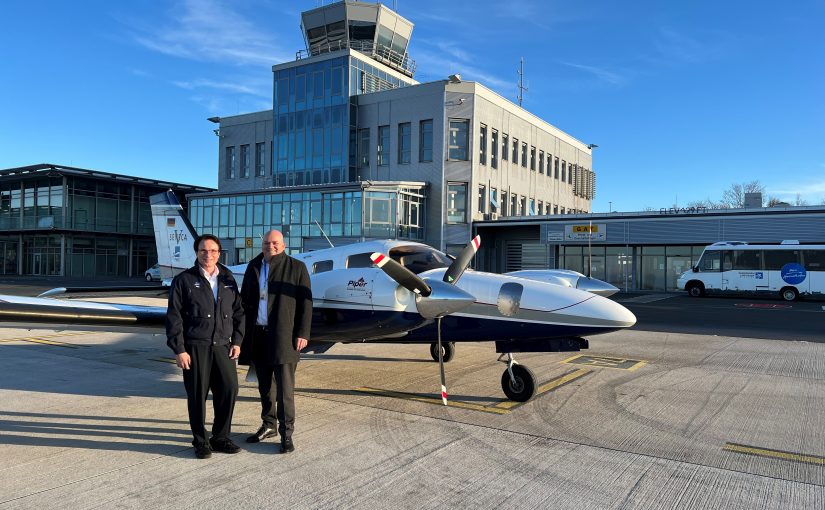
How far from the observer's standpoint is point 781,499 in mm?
4480

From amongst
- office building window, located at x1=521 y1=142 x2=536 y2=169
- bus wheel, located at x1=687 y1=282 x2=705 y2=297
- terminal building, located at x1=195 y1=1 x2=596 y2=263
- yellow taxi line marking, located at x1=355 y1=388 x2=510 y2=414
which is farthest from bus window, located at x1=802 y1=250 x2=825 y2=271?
yellow taxi line marking, located at x1=355 y1=388 x2=510 y2=414

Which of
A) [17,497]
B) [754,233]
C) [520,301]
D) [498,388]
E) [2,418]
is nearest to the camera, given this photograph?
[17,497]

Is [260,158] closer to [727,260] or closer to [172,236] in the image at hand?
[172,236]

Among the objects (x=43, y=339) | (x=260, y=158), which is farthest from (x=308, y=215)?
(x=43, y=339)

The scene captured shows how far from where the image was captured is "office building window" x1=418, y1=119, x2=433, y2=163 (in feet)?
137

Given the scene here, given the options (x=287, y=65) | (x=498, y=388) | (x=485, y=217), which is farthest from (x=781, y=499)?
(x=287, y=65)

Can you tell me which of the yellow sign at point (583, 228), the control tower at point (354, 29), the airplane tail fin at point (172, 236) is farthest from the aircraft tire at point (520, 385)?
the control tower at point (354, 29)

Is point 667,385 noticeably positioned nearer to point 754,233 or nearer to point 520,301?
point 520,301

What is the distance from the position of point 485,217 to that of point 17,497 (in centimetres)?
3978

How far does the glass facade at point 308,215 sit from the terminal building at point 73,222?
58.6ft

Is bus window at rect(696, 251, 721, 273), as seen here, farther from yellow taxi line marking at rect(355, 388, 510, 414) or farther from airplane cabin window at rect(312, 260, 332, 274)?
airplane cabin window at rect(312, 260, 332, 274)

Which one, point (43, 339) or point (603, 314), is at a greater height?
point (603, 314)

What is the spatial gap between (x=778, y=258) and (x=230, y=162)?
45810 millimetres

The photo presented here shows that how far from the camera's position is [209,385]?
5.53m
